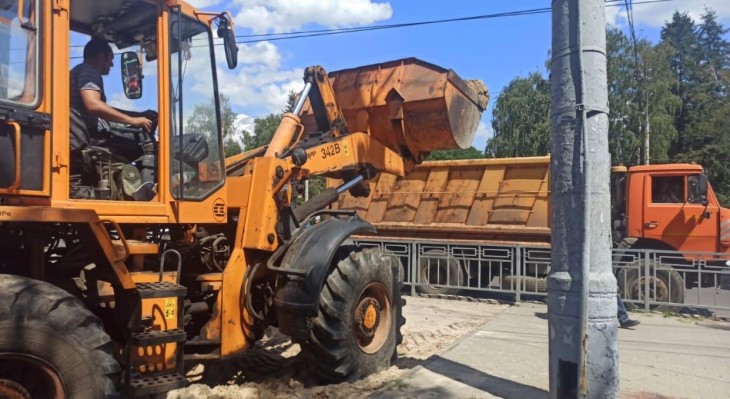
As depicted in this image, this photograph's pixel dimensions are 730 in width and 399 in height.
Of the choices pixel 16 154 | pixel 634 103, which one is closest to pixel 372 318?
pixel 16 154

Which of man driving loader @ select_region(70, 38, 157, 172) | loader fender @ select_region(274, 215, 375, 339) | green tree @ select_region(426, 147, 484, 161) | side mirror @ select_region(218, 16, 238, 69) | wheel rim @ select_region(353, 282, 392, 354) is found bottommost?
wheel rim @ select_region(353, 282, 392, 354)

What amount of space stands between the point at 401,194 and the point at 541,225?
3.26 metres

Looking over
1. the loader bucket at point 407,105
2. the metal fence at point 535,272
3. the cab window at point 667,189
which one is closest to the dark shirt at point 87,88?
the loader bucket at point 407,105

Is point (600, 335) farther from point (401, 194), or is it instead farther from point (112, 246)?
point (401, 194)

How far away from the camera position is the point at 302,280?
191 inches

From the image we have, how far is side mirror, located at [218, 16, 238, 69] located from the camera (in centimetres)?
470

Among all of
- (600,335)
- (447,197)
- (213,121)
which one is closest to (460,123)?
(213,121)

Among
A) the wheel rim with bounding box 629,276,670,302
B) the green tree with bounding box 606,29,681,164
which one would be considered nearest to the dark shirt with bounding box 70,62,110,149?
the wheel rim with bounding box 629,276,670,302

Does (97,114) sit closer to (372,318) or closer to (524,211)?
(372,318)

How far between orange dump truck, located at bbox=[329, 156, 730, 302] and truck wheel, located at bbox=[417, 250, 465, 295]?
0.02 m

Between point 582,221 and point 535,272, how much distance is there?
25.7ft

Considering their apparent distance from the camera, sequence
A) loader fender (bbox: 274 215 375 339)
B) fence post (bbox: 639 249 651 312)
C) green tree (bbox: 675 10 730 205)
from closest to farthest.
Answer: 1. loader fender (bbox: 274 215 375 339)
2. fence post (bbox: 639 249 651 312)
3. green tree (bbox: 675 10 730 205)

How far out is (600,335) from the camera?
363 cm

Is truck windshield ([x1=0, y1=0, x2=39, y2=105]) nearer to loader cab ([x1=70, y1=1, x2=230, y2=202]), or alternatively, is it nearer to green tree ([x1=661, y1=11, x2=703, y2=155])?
loader cab ([x1=70, y1=1, x2=230, y2=202])
